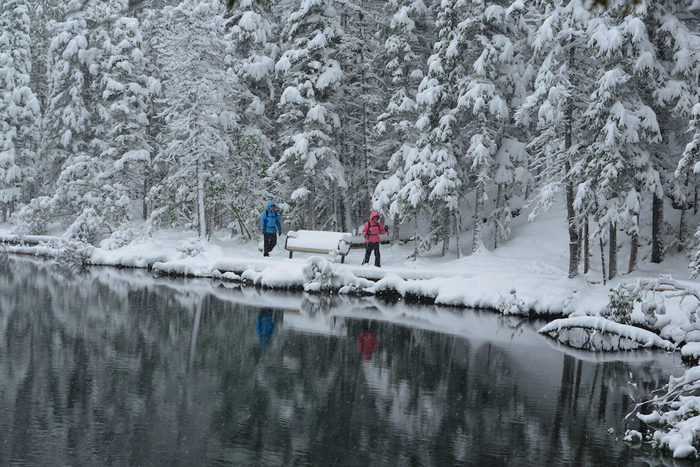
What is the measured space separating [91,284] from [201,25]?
1137cm

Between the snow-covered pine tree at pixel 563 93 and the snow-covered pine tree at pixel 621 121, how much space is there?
565 millimetres

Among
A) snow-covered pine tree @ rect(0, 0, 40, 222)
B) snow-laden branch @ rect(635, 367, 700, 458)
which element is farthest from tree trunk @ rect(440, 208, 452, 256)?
snow-covered pine tree @ rect(0, 0, 40, 222)

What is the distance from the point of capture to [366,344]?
13.2 metres

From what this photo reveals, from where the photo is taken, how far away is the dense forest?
1755 cm

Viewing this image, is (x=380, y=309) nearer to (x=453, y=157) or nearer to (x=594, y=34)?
(x=453, y=157)

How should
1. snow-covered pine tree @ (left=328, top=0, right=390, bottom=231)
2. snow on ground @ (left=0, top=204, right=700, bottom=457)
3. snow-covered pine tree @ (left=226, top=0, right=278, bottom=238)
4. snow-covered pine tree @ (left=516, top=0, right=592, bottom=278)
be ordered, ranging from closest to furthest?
snow on ground @ (left=0, top=204, right=700, bottom=457)
snow-covered pine tree @ (left=516, top=0, right=592, bottom=278)
snow-covered pine tree @ (left=328, top=0, right=390, bottom=231)
snow-covered pine tree @ (left=226, top=0, right=278, bottom=238)

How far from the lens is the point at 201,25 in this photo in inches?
993

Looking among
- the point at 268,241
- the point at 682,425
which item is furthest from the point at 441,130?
the point at 682,425

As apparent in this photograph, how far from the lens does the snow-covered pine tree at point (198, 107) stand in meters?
25.6

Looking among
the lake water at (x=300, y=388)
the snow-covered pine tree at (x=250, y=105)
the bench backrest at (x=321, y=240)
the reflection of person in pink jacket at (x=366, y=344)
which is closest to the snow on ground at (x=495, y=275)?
the bench backrest at (x=321, y=240)

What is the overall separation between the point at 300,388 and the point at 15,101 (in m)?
39.6

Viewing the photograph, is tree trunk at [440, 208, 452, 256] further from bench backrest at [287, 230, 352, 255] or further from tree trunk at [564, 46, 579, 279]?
tree trunk at [564, 46, 579, 279]

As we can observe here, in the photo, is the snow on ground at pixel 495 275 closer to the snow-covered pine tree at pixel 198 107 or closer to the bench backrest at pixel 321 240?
the bench backrest at pixel 321 240

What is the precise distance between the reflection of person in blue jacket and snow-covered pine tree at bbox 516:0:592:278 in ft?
28.6
